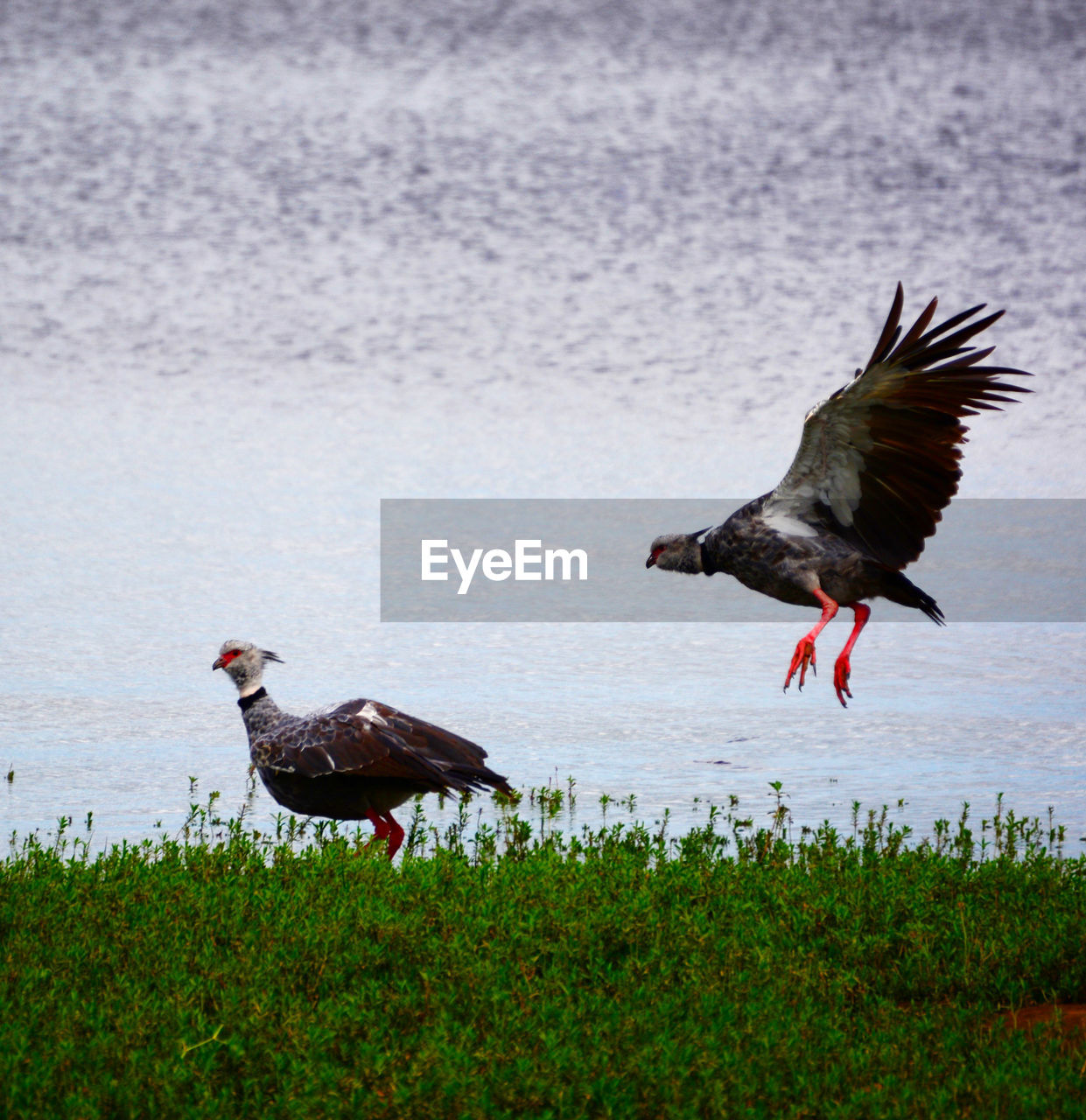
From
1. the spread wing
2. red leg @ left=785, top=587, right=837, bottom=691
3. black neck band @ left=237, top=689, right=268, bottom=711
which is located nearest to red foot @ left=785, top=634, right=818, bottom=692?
red leg @ left=785, top=587, right=837, bottom=691

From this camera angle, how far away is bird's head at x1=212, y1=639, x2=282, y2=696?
372 inches

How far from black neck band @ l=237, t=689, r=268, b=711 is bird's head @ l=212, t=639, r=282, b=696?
2 cm

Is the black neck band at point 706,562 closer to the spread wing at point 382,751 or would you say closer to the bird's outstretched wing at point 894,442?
the bird's outstretched wing at point 894,442

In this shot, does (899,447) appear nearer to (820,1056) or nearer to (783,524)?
(783,524)

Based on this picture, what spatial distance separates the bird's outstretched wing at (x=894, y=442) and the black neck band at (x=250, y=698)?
392cm

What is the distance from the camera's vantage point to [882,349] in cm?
746

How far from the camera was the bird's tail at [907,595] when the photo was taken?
805cm

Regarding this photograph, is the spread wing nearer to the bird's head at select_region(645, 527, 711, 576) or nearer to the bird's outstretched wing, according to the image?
the bird's head at select_region(645, 527, 711, 576)

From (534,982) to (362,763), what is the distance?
278cm

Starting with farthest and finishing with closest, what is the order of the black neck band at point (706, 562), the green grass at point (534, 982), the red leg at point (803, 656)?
the black neck band at point (706, 562), the red leg at point (803, 656), the green grass at point (534, 982)

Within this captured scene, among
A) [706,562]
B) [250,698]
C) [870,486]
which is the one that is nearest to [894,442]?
[870,486]

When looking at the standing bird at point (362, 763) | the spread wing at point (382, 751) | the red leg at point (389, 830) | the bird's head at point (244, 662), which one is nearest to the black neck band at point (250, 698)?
the bird's head at point (244, 662)

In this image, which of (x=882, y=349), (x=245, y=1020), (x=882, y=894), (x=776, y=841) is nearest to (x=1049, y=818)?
(x=776, y=841)

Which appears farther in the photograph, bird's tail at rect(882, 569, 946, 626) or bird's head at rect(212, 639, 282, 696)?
bird's head at rect(212, 639, 282, 696)
